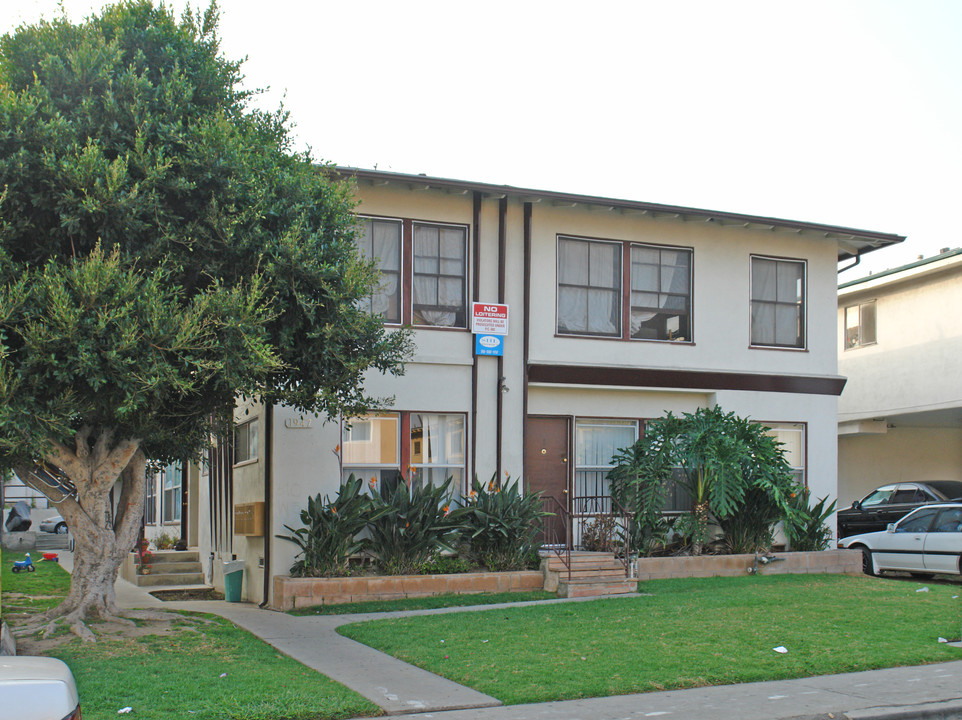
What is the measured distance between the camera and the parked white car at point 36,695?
14.6ft

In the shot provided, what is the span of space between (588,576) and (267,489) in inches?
201

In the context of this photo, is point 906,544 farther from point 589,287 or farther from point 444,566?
point 444,566

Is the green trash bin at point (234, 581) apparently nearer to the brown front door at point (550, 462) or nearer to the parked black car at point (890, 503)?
the brown front door at point (550, 462)

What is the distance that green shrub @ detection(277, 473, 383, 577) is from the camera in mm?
13938

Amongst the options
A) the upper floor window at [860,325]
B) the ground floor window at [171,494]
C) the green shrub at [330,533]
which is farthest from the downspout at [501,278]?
the upper floor window at [860,325]

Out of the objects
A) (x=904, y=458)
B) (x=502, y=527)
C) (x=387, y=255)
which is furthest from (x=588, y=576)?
(x=904, y=458)

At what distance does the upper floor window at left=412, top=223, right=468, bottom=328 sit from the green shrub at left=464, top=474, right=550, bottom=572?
2.98m

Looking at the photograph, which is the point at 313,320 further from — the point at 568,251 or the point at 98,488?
the point at 568,251

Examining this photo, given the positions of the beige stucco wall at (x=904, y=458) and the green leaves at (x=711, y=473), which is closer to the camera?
the green leaves at (x=711, y=473)

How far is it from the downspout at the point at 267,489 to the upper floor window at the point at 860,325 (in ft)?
57.8

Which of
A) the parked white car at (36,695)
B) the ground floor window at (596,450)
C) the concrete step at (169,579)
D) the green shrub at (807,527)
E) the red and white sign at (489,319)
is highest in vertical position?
the red and white sign at (489,319)

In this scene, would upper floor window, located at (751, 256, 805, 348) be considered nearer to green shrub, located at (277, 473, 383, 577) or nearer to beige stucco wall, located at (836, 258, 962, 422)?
beige stucco wall, located at (836, 258, 962, 422)

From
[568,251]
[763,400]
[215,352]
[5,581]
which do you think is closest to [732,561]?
[763,400]

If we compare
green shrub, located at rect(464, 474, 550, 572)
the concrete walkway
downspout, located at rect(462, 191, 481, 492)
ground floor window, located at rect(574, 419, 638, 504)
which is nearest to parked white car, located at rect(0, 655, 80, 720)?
the concrete walkway
